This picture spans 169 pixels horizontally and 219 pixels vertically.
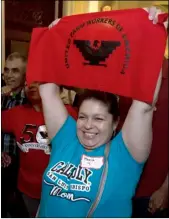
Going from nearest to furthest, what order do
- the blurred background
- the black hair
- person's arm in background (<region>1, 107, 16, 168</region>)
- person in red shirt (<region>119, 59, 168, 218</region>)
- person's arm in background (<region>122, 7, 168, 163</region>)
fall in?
1. person's arm in background (<region>122, 7, 168, 163</region>)
2. the black hair
3. person in red shirt (<region>119, 59, 168, 218</region>)
4. person's arm in background (<region>1, 107, 16, 168</region>)
5. the blurred background

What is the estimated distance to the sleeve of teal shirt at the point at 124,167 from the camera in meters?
1.12

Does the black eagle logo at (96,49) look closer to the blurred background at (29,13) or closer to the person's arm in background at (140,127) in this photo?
the person's arm in background at (140,127)

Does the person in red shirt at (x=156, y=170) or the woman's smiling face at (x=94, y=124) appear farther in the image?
the person in red shirt at (x=156, y=170)

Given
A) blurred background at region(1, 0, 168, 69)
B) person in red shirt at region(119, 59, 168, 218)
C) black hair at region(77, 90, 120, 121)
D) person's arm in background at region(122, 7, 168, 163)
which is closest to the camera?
person's arm in background at region(122, 7, 168, 163)

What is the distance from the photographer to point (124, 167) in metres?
1.12

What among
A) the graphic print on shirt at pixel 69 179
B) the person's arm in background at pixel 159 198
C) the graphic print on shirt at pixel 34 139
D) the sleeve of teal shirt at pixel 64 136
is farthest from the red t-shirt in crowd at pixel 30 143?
the person's arm in background at pixel 159 198

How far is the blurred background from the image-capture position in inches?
103

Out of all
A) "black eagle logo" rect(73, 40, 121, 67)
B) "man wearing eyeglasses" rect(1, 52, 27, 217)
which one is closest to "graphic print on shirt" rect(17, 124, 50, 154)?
"man wearing eyeglasses" rect(1, 52, 27, 217)

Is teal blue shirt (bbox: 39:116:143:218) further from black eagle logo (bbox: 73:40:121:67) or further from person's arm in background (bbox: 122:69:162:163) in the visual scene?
black eagle logo (bbox: 73:40:121:67)

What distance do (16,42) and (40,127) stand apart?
1.31m

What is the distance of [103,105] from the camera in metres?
1.18

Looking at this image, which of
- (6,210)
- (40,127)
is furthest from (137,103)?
(6,210)

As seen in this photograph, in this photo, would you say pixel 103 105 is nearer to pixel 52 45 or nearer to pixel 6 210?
pixel 52 45

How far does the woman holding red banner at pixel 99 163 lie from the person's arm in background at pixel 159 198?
31cm
